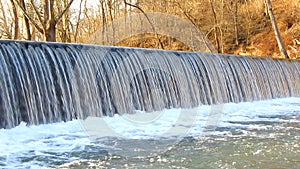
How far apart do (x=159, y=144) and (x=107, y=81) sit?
137 inches

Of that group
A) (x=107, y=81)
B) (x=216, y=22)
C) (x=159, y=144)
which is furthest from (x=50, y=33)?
(x=216, y=22)

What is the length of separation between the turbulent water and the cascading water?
47 cm

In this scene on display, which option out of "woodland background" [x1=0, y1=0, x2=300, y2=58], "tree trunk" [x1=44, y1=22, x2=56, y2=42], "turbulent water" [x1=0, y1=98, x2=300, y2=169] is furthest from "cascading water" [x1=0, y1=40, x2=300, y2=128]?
"woodland background" [x1=0, y1=0, x2=300, y2=58]

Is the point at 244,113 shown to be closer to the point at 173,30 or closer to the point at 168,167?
the point at 168,167

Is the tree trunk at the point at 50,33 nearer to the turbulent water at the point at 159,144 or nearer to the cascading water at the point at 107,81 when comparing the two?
the cascading water at the point at 107,81

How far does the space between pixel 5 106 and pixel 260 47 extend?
21.1 metres

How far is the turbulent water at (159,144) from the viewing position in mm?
4305

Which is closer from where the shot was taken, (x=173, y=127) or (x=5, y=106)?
(x=5, y=106)

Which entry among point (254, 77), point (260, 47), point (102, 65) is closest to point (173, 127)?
point (102, 65)

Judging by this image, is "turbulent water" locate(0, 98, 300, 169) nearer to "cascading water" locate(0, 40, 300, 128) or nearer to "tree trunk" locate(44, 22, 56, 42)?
"cascading water" locate(0, 40, 300, 128)

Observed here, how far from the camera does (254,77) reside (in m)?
12.8

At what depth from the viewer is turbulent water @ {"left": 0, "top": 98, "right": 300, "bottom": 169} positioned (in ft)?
14.1

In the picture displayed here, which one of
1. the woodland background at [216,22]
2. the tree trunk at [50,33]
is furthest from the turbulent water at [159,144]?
the woodland background at [216,22]

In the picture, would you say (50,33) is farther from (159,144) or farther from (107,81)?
(159,144)
